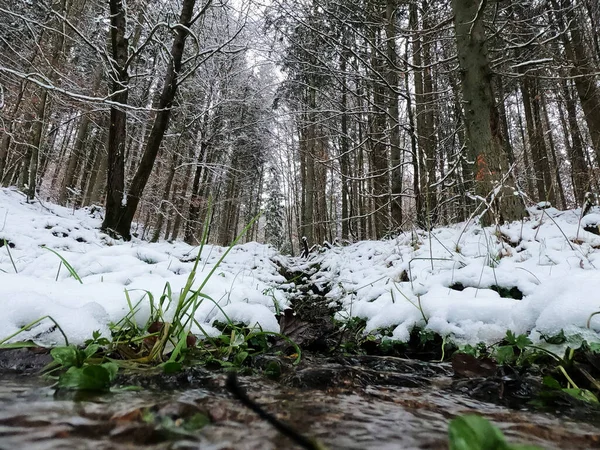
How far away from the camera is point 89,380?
27.1 inches

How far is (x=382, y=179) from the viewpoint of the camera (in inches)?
398

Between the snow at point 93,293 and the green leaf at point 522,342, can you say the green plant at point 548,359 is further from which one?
the snow at point 93,293

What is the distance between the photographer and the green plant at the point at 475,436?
1.09 feet

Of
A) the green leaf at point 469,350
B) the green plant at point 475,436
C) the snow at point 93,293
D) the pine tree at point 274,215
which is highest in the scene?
the pine tree at point 274,215

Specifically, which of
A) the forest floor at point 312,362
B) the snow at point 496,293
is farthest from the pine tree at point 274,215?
the forest floor at point 312,362

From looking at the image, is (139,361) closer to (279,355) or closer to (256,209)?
(279,355)

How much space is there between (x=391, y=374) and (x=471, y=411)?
38 centimetres

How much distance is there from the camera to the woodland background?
4203 millimetres

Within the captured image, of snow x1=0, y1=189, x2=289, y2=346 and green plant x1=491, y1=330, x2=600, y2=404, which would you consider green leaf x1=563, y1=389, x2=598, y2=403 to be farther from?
snow x1=0, y1=189, x2=289, y2=346

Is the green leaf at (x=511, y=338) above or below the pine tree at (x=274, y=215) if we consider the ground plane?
below

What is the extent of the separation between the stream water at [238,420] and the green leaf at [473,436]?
0.41 feet

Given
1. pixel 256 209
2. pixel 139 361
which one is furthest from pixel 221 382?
pixel 256 209

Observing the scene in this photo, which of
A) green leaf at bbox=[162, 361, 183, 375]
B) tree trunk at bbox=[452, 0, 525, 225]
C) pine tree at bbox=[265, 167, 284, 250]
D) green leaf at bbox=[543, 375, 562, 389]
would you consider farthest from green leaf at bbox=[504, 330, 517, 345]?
pine tree at bbox=[265, 167, 284, 250]

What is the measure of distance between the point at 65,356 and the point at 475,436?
93 centimetres
